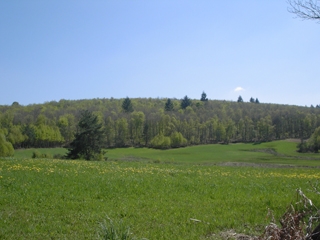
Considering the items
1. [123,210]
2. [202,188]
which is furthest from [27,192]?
[202,188]

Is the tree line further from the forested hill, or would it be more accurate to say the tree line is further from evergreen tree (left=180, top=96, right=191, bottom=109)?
evergreen tree (left=180, top=96, right=191, bottom=109)

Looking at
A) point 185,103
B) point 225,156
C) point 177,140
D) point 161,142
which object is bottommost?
point 225,156

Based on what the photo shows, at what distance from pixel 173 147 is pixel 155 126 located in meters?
12.0

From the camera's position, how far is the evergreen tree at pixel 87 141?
129ft

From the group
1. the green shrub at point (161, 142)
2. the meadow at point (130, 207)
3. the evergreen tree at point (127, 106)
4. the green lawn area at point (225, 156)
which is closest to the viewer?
the meadow at point (130, 207)

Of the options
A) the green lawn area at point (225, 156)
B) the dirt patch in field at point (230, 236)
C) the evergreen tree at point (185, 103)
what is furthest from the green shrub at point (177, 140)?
the dirt patch in field at point (230, 236)

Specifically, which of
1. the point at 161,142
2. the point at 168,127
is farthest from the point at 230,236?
the point at 168,127

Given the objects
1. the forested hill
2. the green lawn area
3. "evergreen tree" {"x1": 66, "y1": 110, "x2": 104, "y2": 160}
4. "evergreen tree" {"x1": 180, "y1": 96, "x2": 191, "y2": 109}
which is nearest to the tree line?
the forested hill

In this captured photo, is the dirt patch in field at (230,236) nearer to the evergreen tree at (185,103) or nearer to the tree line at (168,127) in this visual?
the tree line at (168,127)

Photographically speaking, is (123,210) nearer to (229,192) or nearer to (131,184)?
(131,184)

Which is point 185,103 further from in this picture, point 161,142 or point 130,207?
point 130,207

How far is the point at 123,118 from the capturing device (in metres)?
105

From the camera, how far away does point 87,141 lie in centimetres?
3988

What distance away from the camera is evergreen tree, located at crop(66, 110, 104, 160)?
3936 centimetres
